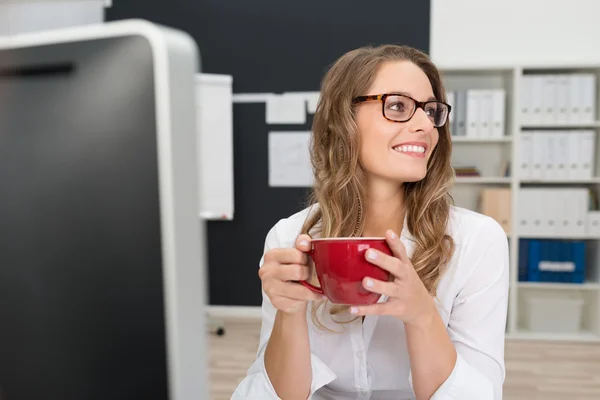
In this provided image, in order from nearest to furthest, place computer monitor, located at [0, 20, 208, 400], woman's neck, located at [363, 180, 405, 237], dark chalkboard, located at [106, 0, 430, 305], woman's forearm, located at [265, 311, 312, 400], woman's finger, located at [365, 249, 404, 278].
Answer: computer monitor, located at [0, 20, 208, 400] < woman's finger, located at [365, 249, 404, 278] < woman's forearm, located at [265, 311, 312, 400] < woman's neck, located at [363, 180, 405, 237] < dark chalkboard, located at [106, 0, 430, 305]

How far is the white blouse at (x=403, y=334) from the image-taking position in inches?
42.0

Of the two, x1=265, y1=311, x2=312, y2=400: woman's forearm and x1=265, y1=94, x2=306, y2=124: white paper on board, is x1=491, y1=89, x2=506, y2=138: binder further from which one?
x1=265, y1=311, x2=312, y2=400: woman's forearm

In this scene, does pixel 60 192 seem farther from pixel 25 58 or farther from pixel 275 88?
pixel 275 88

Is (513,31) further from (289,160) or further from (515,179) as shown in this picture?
(289,160)

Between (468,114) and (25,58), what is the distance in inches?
148

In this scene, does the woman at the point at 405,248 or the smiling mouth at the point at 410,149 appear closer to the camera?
the woman at the point at 405,248

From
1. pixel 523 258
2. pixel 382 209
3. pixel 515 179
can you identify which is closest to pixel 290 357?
pixel 382 209

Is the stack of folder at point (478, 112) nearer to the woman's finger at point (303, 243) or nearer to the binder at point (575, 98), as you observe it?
the binder at point (575, 98)

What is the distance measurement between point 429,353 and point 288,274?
308 millimetres

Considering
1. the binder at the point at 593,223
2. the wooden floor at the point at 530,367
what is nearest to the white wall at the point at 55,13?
the wooden floor at the point at 530,367

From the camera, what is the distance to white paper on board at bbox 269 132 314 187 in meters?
4.21

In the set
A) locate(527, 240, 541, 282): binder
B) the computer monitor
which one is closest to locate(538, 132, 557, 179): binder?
locate(527, 240, 541, 282): binder

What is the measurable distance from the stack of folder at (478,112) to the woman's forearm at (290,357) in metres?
3.08

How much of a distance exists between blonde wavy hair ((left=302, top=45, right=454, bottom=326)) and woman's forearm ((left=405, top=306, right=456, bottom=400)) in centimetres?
29
